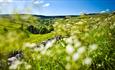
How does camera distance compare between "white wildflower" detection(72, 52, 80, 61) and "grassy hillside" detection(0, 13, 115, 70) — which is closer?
"grassy hillside" detection(0, 13, 115, 70)

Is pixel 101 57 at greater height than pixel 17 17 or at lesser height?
lesser

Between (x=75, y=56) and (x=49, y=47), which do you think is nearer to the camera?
(x=75, y=56)

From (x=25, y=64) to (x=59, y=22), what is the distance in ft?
6.53

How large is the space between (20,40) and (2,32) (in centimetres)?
20

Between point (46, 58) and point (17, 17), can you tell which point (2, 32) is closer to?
point (17, 17)

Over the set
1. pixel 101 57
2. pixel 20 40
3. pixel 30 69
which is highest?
pixel 20 40

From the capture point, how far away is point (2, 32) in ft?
8.13

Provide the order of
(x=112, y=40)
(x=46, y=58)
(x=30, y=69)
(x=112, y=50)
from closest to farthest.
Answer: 1. (x=30, y=69)
2. (x=46, y=58)
3. (x=112, y=50)
4. (x=112, y=40)

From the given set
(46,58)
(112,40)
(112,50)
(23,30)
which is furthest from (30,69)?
(112,40)

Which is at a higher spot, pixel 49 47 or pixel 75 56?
pixel 75 56

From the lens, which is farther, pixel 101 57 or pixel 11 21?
pixel 101 57

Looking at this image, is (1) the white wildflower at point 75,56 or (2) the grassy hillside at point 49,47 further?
(1) the white wildflower at point 75,56

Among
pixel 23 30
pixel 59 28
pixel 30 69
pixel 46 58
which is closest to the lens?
pixel 23 30

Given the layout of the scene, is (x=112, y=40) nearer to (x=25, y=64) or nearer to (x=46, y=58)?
(x=46, y=58)
